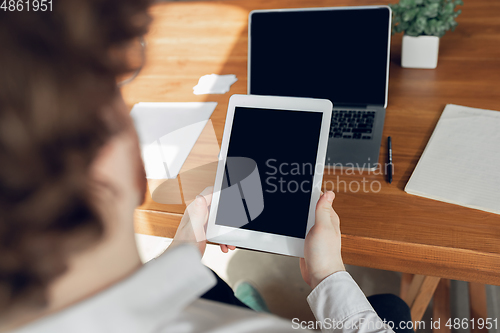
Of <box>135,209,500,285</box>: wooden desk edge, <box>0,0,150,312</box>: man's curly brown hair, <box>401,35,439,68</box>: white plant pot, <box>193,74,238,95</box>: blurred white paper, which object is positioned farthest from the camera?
<box>193,74,238,95</box>: blurred white paper

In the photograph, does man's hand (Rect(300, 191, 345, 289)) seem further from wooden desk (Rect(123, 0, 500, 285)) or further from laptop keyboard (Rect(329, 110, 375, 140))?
laptop keyboard (Rect(329, 110, 375, 140))

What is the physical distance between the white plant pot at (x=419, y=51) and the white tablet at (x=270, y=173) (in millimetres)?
455

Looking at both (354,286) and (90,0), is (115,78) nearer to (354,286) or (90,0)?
(90,0)

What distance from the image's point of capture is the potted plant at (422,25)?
0.94 m

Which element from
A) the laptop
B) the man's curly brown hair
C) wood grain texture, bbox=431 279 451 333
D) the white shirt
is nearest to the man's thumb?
the laptop

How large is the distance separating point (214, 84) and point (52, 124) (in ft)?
2.99

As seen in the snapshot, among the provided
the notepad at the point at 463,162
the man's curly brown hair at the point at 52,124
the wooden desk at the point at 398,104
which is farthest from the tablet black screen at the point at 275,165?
the man's curly brown hair at the point at 52,124

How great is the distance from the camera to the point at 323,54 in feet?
3.04

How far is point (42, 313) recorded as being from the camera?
0.28 metres

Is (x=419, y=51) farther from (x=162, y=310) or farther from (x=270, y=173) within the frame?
(x=162, y=310)

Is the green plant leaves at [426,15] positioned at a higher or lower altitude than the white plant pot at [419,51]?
higher

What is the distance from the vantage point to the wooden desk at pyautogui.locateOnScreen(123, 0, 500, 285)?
2.17ft

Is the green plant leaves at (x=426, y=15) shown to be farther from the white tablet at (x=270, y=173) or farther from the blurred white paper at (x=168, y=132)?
the blurred white paper at (x=168, y=132)

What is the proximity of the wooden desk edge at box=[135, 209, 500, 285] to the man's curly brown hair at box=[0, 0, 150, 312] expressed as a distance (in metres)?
0.57
